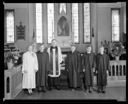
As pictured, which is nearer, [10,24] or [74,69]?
[74,69]

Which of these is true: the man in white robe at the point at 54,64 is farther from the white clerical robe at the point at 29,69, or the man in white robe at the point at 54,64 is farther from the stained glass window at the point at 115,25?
the stained glass window at the point at 115,25

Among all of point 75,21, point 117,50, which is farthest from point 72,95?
point 75,21

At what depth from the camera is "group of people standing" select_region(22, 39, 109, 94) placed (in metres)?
6.20

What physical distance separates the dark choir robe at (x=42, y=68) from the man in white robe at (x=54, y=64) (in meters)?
0.31

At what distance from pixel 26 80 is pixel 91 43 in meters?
6.91

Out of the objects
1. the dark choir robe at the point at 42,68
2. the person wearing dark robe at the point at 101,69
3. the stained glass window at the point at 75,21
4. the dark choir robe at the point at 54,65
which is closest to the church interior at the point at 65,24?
the stained glass window at the point at 75,21

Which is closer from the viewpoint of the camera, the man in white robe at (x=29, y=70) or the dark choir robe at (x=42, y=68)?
the man in white robe at (x=29, y=70)

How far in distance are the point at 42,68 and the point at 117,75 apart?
3.25 meters

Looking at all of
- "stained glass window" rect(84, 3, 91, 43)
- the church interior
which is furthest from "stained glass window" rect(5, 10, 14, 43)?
"stained glass window" rect(84, 3, 91, 43)

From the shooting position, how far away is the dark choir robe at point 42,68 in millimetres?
6520

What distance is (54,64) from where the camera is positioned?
7016 millimetres

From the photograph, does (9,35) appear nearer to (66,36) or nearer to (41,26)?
(41,26)

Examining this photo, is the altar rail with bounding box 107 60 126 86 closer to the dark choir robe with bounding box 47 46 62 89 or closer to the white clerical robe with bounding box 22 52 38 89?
the dark choir robe with bounding box 47 46 62 89

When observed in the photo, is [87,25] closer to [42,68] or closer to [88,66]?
[88,66]
